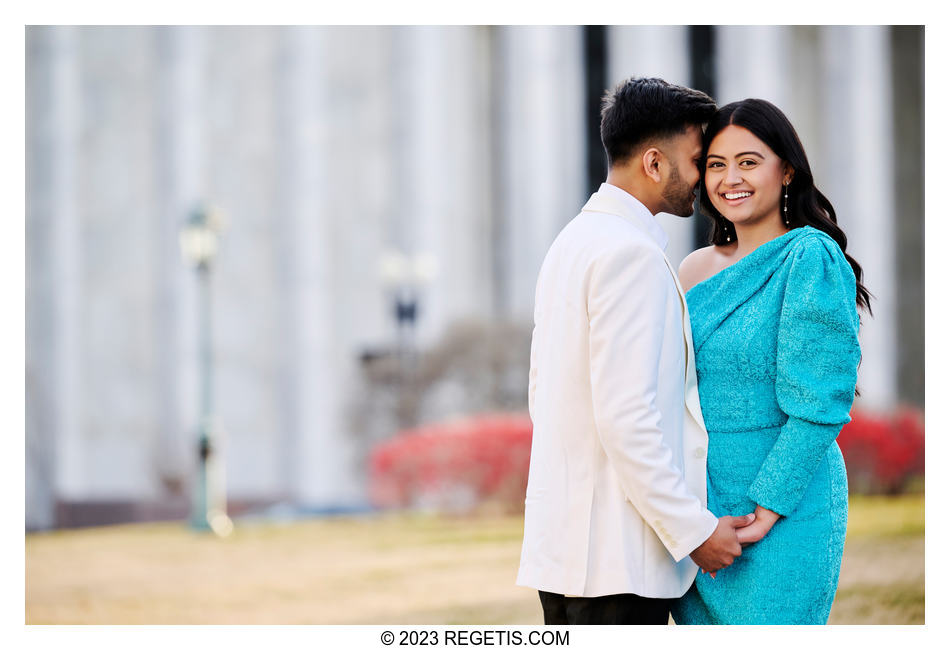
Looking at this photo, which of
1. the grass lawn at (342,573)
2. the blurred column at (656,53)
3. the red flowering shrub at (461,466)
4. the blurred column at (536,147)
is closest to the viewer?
the grass lawn at (342,573)

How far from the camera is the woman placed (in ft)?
8.98

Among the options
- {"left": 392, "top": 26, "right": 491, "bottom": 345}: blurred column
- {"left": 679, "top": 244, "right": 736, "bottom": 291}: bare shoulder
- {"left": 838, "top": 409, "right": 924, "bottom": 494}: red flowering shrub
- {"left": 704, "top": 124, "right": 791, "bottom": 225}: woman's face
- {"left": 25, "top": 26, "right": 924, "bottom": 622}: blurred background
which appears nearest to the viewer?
{"left": 704, "top": 124, "right": 791, "bottom": 225}: woman's face

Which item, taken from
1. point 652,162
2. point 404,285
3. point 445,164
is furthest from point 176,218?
point 652,162

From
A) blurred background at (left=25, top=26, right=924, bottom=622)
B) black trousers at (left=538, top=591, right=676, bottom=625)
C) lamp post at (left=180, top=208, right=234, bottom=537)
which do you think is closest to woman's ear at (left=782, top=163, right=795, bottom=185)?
black trousers at (left=538, top=591, right=676, bottom=625)

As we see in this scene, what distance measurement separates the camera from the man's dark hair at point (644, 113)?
285cm

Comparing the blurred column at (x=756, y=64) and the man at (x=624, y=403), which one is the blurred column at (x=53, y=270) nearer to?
the blurred column at (x=756, y=64)

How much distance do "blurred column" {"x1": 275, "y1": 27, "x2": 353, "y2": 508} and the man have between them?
483 inches

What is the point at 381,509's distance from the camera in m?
12.9

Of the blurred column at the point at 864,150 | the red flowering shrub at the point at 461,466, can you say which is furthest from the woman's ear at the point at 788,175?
the blurred column at the point at 864,150

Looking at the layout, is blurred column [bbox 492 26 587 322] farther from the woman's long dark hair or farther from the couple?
the couple

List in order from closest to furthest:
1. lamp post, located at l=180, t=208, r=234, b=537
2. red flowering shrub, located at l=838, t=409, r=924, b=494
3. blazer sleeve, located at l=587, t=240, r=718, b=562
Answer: blazer sleeve, located at l=587, t=240, r=718, b=562
red flowering shrub, located at l=838, t=409, r=924, b=494
lamp post, located at l=180, t=208, r=234, b=537

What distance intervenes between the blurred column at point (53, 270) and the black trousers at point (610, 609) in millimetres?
11979

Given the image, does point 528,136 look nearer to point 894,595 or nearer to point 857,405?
point 857,405

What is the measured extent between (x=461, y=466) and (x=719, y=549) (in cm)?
852
